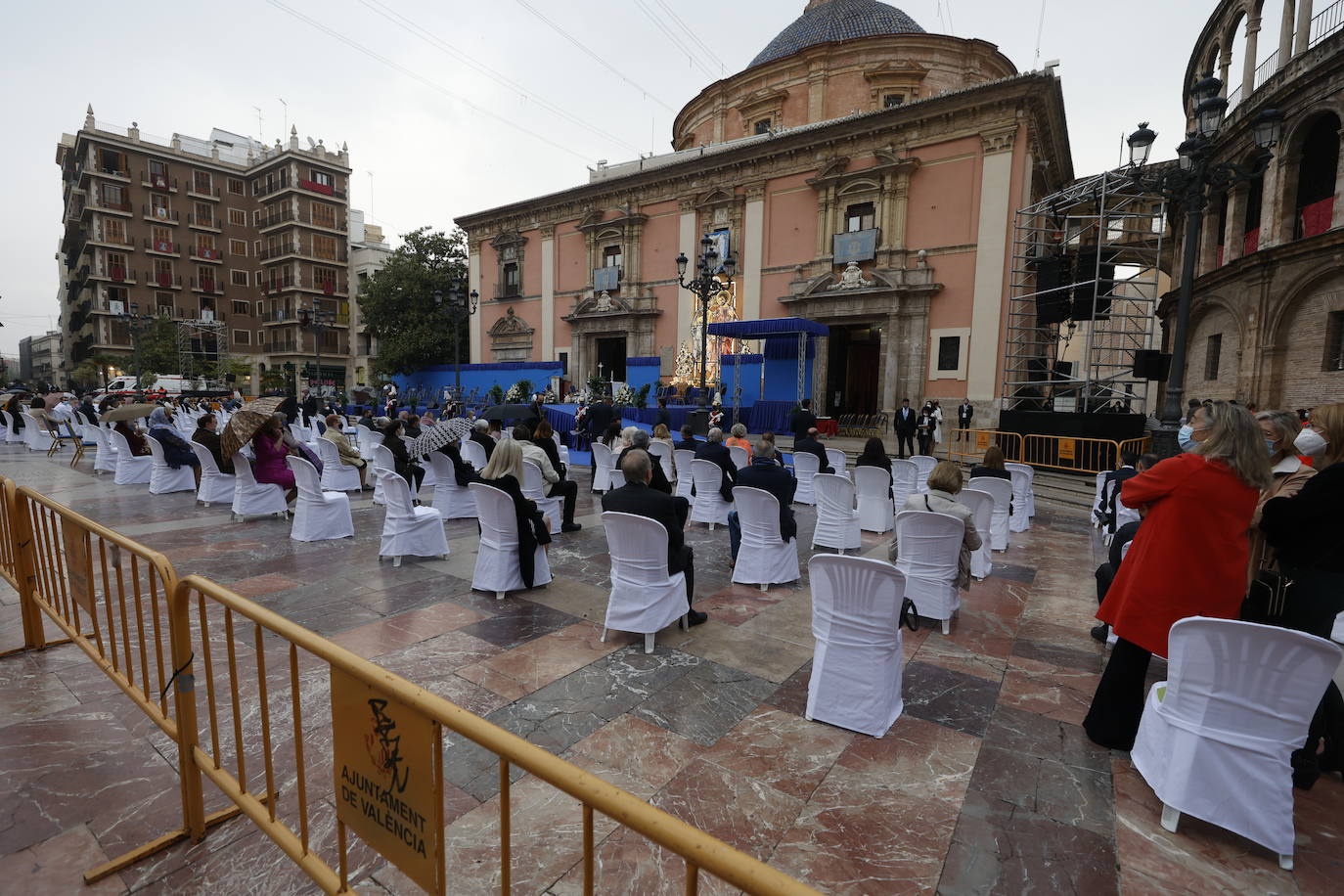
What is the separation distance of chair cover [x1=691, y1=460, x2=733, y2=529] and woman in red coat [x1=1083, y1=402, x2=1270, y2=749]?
5.01 meters

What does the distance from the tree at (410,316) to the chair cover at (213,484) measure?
90.5ft

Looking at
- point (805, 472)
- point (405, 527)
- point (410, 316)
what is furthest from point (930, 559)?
point (410, 316)

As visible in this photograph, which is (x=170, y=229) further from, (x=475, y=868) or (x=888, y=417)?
(x=475, y=868)

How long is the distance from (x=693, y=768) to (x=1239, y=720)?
2226 millimetres

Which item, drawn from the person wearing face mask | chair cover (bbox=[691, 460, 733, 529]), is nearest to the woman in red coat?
the person wearing face mask

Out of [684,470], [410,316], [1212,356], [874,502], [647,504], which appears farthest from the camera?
[410,316]

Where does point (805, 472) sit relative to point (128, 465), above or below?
above

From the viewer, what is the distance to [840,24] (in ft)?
87.9

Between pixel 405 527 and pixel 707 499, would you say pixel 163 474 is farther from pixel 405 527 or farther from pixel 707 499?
pixel 707 499

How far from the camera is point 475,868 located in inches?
88.7

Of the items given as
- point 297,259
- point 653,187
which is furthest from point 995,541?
point 297,259

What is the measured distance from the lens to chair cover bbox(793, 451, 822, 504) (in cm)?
848

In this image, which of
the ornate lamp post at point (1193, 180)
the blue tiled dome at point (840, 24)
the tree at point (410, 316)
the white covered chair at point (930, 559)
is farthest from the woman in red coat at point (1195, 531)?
the tree at point (410, 316)

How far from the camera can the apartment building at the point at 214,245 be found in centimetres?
4462
